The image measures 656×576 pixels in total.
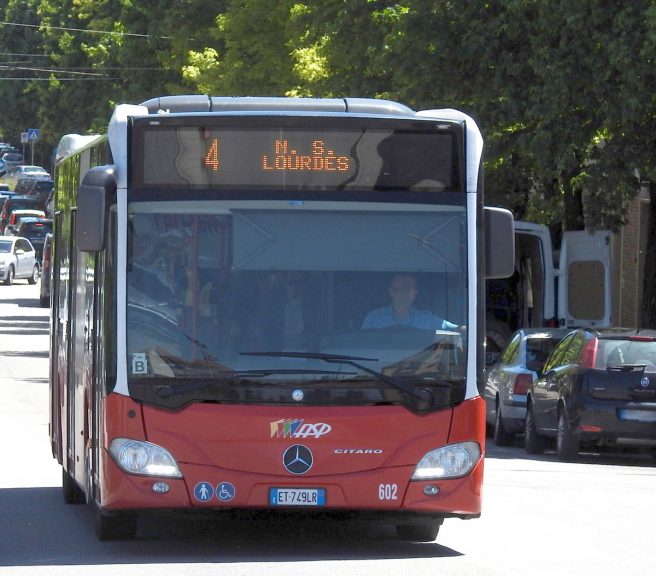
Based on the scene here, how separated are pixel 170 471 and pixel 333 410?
954mm

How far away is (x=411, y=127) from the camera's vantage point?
1021 centimetres

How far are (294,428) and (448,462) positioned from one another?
900 mm

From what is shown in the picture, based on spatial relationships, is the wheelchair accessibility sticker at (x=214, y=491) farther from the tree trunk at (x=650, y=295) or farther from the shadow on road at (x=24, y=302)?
the shadow on road at (x=24, y=302)

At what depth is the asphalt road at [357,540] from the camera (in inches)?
391

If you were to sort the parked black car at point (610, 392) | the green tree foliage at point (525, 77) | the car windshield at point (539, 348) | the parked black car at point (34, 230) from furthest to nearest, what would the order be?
1. the parked black car at point (34, 230)
2. the green tree foliage at point (525, 77)
3. the car windshield at point (539, 348)
4. the parked black car at point (610, 392)

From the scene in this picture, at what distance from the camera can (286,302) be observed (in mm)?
10000

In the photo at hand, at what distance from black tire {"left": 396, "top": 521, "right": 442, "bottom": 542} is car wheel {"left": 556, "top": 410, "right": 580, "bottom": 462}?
824cm

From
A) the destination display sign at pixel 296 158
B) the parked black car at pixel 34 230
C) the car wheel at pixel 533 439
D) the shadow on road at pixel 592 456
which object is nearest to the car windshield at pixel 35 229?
the parked black car at pixel 34 230

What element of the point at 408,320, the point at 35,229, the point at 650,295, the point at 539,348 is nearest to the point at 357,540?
the point at 408,320

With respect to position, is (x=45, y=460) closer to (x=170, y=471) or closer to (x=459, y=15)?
(x=170, y=471)

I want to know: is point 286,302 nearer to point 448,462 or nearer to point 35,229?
point 448,462

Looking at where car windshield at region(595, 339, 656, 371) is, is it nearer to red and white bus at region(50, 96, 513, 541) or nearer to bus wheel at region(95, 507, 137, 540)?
red and white bus at region(50, 96, 513, 541)

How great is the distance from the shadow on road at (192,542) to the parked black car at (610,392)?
24.5 feet

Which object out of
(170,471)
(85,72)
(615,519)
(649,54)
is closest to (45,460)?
(615,519)
